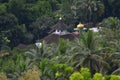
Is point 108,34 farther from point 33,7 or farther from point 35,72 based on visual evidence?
point 33,7

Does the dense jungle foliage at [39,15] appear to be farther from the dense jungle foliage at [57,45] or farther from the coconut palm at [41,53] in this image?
the coconut palm at [41,53]

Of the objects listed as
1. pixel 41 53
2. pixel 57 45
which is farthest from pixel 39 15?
pixel 41 53

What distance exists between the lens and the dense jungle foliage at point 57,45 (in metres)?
42.9

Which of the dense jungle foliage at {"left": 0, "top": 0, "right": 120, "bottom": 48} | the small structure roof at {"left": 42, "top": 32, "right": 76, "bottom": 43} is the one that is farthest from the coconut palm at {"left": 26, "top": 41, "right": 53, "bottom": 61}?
the dense jungle foliage at {"left": 0, "top": 0, "right": 120, "bottom": 48}

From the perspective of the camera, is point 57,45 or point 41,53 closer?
point 41,53

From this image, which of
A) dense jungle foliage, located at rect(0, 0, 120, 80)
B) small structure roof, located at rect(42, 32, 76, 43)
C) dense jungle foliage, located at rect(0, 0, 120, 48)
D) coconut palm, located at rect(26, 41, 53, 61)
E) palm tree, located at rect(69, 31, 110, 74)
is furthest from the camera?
dense jungle foliage, located at rect(0, 0, 120, 48)

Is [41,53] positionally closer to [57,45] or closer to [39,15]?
[57,45]

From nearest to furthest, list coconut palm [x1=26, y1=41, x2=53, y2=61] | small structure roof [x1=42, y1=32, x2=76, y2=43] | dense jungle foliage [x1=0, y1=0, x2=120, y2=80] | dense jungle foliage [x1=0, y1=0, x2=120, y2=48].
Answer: dense jungle foliage [x1=0, y1=0, x2=120, y2=80] → coconut palm [x1=26, y1=41, x2=53, y2=61] → small structure roof [x1=42, y1=32, x2=76, y2=43] → dense jungle foliage [x1=0, y1=0, x2=120, y2=48]

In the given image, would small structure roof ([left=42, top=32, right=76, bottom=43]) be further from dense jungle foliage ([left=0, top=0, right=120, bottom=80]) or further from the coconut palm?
the coconut palm

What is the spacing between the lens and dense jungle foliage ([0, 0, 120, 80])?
42.9 metres

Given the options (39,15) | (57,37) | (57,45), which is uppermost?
(57,45)

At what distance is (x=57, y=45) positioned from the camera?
57656mm

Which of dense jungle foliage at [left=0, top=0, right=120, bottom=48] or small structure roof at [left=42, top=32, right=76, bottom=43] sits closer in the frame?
small structure roof at [left=42, top=32, right=76, bottom=43]

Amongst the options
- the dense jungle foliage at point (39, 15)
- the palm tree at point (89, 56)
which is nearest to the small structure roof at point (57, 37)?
the dense jungle foliage at point (39, 15)
